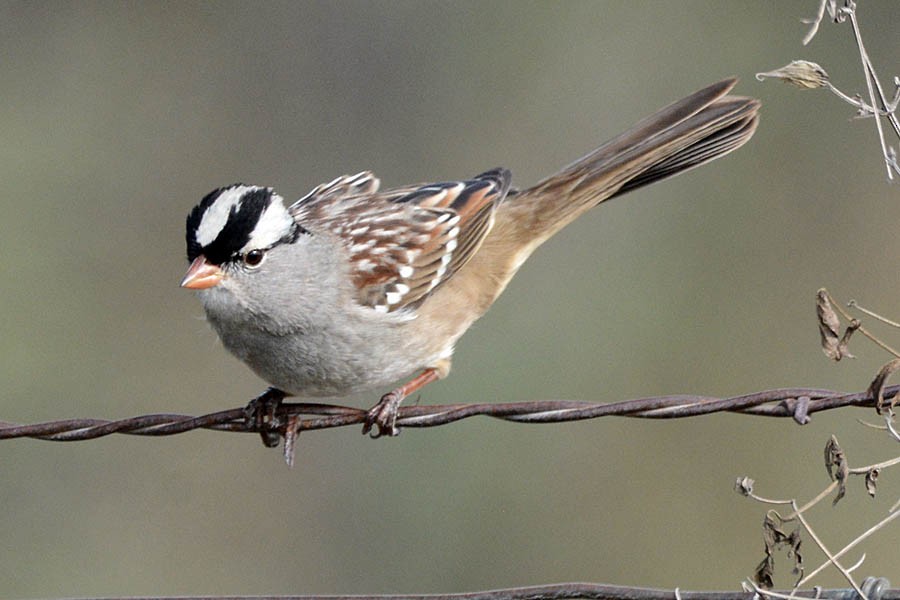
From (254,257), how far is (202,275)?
10.1 inches

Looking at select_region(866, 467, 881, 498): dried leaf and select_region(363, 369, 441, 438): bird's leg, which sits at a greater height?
select_region(363, 369, 441, 438): bird's leg

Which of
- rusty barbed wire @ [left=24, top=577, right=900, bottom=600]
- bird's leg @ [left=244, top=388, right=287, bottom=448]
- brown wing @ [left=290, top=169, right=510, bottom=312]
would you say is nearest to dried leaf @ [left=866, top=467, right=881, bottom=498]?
rusty barbed wire @ [left=24, top=577, right=900, bottom=600]

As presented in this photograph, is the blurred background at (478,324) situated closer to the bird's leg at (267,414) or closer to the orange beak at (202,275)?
the bird's leg at (267,414)

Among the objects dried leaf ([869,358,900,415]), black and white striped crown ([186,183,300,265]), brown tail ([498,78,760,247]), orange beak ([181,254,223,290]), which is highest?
brown tail ([498,78,760,247])

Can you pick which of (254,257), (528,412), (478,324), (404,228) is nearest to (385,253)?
(404,228)

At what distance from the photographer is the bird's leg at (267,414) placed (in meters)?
4.38

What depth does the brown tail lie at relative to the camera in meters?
4.98

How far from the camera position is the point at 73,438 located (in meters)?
3.71

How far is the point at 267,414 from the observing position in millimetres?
4539

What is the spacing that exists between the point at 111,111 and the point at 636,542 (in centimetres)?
536

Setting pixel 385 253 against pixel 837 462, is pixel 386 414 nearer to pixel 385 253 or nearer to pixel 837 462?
pixel 385 253

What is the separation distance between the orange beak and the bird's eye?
132 mm

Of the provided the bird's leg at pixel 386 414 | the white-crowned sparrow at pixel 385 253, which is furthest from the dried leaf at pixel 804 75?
the bird's leg at pixel 386 414

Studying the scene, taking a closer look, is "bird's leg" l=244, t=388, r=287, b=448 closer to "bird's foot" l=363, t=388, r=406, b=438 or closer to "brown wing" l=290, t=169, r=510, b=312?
"bird's foot" l=363, t=388, r=406, b=438
